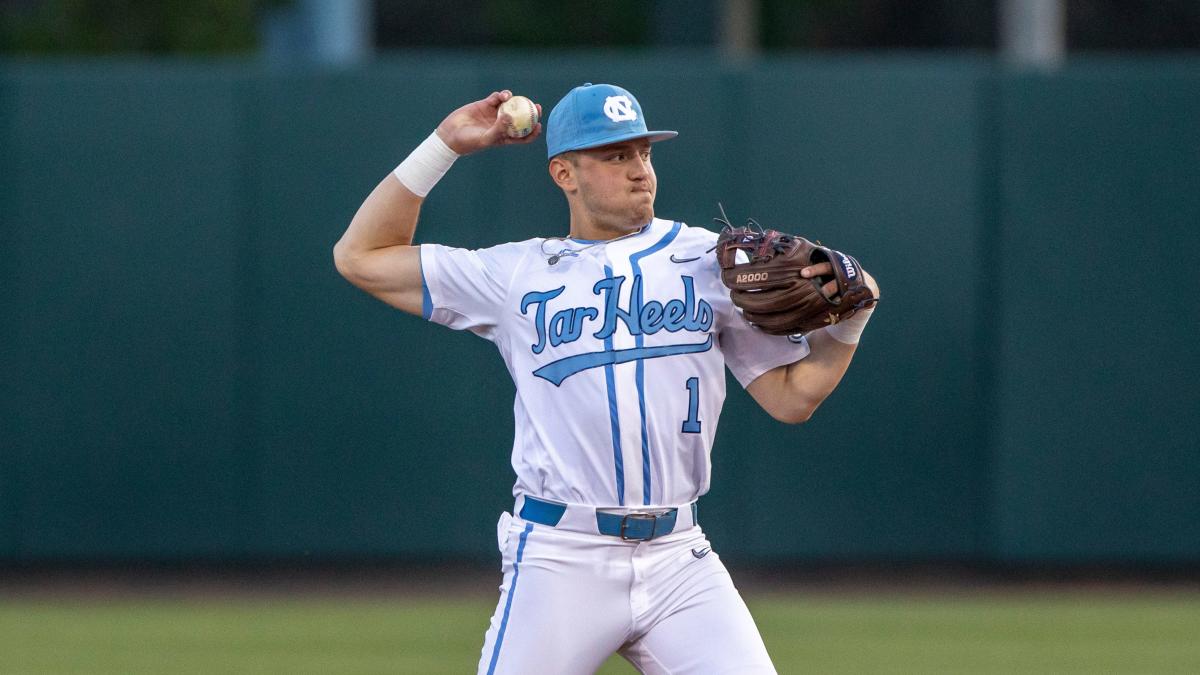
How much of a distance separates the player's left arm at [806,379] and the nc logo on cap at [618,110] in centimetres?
67

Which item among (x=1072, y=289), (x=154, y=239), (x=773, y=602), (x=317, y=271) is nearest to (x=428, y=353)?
(x=317, y=271)

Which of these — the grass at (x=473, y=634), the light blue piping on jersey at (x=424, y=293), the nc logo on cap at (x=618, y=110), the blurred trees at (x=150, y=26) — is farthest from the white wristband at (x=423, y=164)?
the blurred trees at (x=150, y=26)

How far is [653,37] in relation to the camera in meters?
11.9

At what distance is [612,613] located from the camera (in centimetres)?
362

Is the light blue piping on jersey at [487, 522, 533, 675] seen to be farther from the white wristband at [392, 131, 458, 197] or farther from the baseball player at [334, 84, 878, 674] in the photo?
the white wristband at [392, 131, 458, 197]

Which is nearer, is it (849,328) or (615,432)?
(615,432)

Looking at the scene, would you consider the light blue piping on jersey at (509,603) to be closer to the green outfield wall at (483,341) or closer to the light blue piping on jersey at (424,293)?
the light blue piping on jersey at (424,293)

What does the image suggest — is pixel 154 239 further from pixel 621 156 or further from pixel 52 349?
pixel 621 156

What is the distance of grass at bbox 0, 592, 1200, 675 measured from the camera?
6.59m

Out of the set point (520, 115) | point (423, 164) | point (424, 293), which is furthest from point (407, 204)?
point (520, 115)

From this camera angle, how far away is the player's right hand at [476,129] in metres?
3.93

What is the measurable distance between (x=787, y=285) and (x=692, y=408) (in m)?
0.37

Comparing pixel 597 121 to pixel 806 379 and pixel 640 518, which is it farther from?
pixel 640 518

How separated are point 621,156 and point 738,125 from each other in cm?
486
